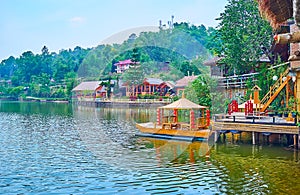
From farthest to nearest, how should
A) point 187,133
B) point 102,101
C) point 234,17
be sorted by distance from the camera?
point 102,101 → point 234,17 → point 187,133

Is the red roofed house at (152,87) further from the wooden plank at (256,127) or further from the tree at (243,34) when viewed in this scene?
the wooden plank at (256,127)

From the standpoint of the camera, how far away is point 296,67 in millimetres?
14008

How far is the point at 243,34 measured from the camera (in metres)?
22.2

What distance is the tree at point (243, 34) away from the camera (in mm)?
21797

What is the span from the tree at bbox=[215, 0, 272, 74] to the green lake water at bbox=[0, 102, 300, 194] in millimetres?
8185

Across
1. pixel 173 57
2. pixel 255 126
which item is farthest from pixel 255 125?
pixel 173 57

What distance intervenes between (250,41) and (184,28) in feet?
189

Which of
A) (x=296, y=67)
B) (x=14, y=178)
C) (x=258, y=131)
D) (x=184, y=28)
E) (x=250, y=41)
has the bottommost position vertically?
(x=14, y=178)

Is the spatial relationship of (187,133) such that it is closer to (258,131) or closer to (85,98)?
(258,131)

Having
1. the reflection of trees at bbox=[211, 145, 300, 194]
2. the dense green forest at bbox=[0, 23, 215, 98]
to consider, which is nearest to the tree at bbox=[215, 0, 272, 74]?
the reflection of trees at bbox=[211, 145, 300, 194]

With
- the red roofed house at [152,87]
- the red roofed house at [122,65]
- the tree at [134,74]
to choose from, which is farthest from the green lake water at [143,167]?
the red roofed house at [122,65]

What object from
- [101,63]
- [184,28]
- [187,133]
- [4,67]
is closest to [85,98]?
[101,63]

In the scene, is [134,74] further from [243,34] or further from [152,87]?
[243,34]

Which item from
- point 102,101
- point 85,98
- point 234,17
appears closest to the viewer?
point 234,17
